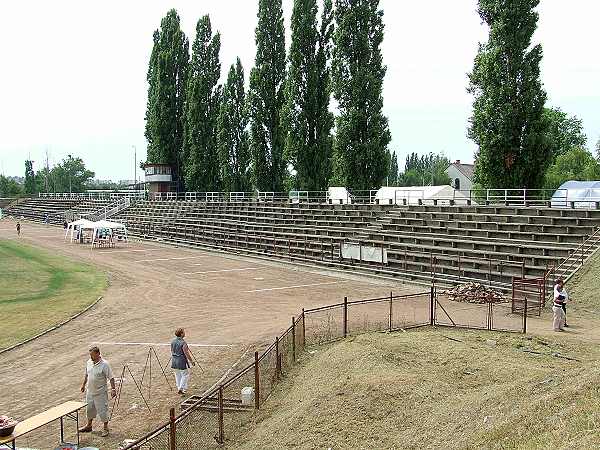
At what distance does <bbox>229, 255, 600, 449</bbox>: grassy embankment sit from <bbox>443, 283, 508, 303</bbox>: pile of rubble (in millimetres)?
8607

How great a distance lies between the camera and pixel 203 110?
2879 inches

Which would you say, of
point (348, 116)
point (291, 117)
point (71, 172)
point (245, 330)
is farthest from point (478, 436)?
point (71, 172)

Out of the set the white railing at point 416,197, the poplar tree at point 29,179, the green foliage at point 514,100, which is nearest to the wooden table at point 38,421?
the white railing at point 416,197

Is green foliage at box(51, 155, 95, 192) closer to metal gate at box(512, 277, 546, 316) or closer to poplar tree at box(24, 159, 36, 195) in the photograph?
poplar tree at box(24, 159, 36, 195)

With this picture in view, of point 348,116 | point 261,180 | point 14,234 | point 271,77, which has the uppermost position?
point 271,77

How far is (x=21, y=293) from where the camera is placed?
29203mm

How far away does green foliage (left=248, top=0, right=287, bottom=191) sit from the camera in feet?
194

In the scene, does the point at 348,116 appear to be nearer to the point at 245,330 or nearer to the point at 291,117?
the point at 291,117

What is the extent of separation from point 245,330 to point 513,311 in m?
10.2

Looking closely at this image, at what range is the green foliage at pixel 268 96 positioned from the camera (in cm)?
5922

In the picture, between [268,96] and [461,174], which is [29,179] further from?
[268,96]

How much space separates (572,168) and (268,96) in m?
40.5

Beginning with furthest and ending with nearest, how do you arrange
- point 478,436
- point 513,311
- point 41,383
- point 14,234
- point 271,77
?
point 14,234
point 271,77
point 513,311
point 41,383
point 478,436

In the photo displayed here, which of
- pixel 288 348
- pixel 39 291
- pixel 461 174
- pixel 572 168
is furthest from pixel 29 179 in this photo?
pixel 288 348
